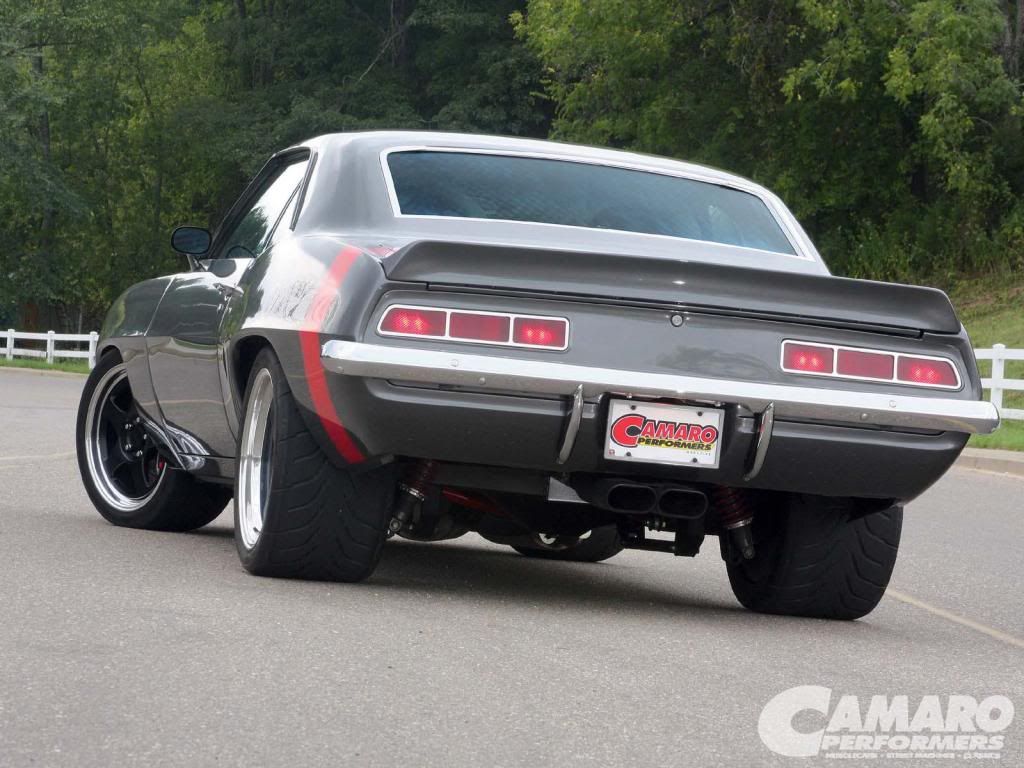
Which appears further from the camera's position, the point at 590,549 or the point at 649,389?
the point at 590,549

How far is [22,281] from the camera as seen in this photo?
5584cm

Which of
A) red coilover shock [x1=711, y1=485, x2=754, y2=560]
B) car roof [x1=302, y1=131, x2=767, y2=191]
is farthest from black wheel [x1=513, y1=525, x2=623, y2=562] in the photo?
car roof [x1=302, y1=131, x2=767, y2=191]

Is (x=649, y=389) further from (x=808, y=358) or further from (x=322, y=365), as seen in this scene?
(x=322, y=365)

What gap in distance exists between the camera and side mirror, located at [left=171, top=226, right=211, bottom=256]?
26.2ft

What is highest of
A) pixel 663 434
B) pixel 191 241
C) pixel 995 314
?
pixel 191 241

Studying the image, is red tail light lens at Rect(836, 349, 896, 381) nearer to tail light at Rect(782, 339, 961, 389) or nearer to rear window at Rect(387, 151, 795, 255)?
tail light at Rect(782, 339, 961, 389)

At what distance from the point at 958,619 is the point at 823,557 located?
838 millimetres

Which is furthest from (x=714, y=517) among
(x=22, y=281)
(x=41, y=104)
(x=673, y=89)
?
(x=22, y=281)

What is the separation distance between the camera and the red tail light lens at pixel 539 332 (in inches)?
223

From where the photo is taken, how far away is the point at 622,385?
5.66 m

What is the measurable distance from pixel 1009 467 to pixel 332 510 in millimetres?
12865

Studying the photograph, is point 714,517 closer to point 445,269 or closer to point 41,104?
point 445,269

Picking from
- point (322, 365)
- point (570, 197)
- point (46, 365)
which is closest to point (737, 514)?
point (570, 197)

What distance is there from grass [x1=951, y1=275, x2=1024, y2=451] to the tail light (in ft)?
65.0
